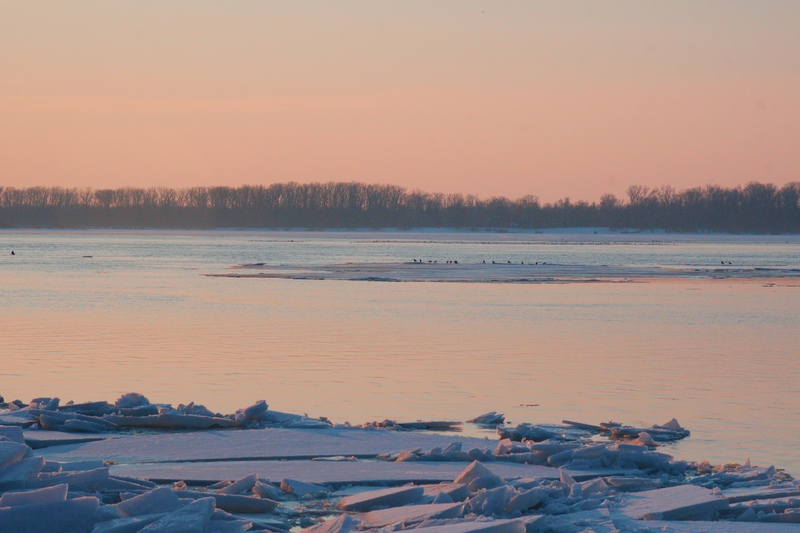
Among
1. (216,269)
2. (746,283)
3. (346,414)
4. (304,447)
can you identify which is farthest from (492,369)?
(216,269)

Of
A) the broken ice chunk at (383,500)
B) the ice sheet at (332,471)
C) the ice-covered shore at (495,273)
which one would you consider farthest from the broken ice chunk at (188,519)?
the ice-covered shore at (495,273)

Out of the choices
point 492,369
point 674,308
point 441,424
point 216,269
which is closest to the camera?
point 441,424

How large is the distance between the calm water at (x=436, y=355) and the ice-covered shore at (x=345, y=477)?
29.0 inches

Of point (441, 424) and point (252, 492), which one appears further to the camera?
point (441, 424)

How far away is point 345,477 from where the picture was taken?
6.23 m

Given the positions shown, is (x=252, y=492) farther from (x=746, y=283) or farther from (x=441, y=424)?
(x=746, y=283)

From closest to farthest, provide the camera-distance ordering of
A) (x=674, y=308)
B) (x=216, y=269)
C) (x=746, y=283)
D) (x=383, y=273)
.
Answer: (x=674, y=308)
(x=746, y=283)
(x=383, y=273)
(x=216, y=269)

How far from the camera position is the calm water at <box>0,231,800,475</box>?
8734 millimetres

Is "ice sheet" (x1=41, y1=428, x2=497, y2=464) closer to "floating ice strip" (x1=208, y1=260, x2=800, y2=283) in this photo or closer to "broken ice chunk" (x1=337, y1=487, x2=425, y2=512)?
"broken ice chunk" (x1=337, y1=487, x2=425, y2=512)

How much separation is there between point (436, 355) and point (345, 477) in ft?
18.9

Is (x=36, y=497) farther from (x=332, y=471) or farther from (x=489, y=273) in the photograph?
(x=489, y=273)

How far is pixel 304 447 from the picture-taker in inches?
277

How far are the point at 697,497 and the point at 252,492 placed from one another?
95.8 inches

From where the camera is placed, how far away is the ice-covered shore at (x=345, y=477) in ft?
16.0
